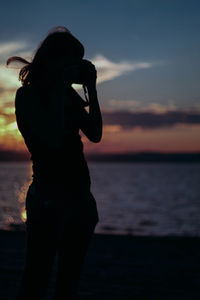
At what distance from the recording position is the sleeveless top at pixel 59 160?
2.13 m

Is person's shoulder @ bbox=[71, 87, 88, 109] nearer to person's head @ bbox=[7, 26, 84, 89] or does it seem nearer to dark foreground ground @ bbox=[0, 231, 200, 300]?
person's head @ bbox=[7, 26, 84, 89]

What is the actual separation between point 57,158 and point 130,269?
428 centimetres

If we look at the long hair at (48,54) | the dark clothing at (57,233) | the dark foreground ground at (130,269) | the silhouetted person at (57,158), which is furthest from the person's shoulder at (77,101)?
the dark foreground ground at (130,269)

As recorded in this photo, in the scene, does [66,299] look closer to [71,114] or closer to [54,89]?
[71,114]

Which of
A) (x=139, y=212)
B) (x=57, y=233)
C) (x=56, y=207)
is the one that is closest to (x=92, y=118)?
(x=56, y=207)

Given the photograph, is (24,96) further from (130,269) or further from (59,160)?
(130,269)

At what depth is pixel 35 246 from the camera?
7.27 ft

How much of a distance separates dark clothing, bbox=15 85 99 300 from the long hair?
0.21 m

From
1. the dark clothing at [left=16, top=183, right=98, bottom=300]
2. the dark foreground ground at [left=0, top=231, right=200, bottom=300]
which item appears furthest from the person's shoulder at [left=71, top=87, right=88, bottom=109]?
the dark foreground ground at [left=0, top=231, right=200, bottom=300]

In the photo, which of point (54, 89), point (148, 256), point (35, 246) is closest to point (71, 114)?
point (54, 89)

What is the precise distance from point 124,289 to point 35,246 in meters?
3.01

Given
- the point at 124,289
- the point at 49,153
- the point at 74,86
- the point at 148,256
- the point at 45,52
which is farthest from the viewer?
the point at 148,256

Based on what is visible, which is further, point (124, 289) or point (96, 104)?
point (124, 289)

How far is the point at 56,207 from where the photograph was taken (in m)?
2.15
